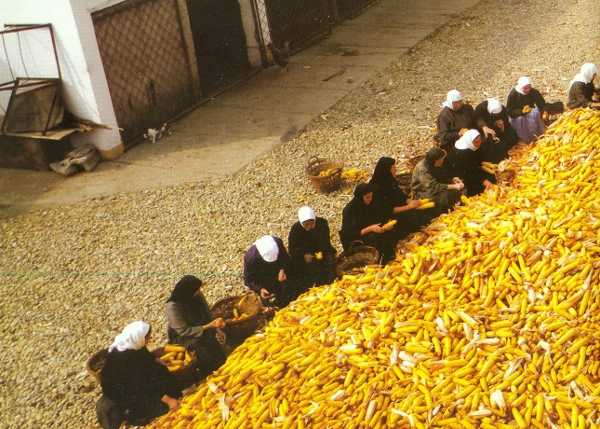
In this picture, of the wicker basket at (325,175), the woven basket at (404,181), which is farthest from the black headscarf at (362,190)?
the wicker basket at (325,175)

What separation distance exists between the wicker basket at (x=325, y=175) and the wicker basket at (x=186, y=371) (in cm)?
409

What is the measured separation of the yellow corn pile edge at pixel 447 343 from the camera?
5480 mm

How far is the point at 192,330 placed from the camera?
270 inches

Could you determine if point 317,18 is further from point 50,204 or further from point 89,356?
point 89,356

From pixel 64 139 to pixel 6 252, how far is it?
140 inches

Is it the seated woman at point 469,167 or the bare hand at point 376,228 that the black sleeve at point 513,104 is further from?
the bare hand at point 376,228

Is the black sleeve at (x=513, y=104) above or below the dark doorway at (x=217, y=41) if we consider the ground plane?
below

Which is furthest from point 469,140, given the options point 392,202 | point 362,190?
point 362,190

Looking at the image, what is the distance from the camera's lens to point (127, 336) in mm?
6141

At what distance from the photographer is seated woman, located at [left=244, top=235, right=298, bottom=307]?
25.3ft

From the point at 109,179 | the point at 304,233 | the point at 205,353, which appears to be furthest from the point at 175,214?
the point at 205,353

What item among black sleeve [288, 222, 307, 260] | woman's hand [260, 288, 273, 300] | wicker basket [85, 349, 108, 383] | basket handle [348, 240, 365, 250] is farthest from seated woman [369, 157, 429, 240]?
wicker basket [85, 349, 108, 383]

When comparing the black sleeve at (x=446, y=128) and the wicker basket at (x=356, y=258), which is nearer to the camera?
the wicker basket at (x=356, y=258)

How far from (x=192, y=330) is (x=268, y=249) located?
4.34ft
